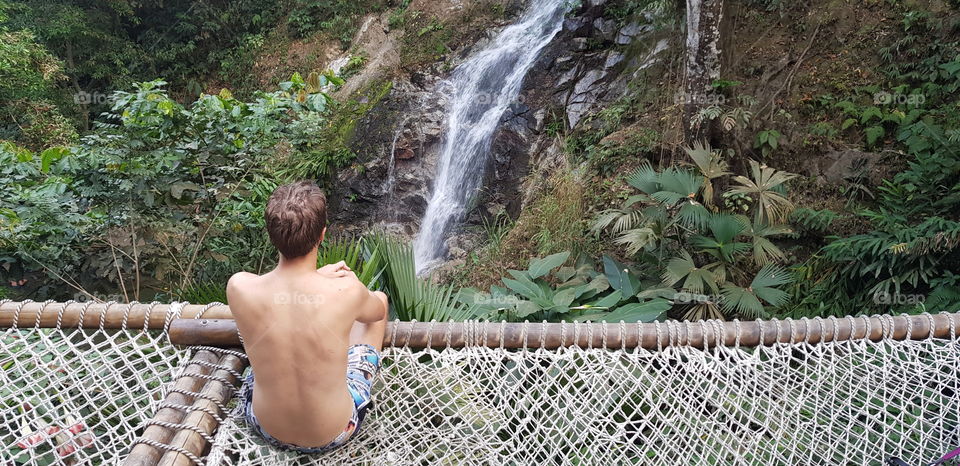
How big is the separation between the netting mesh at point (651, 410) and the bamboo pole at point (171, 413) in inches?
5.6

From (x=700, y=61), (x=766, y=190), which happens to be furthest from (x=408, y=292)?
(x=700, y=61)

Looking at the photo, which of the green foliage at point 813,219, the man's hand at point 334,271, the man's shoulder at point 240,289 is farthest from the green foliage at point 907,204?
the man's shoulder at point 240,289

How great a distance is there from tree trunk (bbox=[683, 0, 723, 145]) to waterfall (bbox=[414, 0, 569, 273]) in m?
2.32

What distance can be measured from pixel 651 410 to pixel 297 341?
1125 mm

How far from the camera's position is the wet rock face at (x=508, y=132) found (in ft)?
18.9

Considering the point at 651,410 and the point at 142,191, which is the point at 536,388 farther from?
the point at 142,191

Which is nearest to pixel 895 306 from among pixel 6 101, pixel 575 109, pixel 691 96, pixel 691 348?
pixel 691 96

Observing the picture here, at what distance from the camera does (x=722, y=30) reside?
4.07 metres

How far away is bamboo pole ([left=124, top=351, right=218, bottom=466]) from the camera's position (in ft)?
4.70

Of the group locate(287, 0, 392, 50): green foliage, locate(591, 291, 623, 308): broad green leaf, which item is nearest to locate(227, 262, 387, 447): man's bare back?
locate(591, 291, 623, 308): broad green leaf

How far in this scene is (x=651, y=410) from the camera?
187cm

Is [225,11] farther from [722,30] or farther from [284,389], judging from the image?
[284,389]

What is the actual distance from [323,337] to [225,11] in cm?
1131

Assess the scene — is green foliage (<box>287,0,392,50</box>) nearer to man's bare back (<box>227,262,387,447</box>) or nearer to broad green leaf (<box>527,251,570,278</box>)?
broad green leaf (<box>527,251,570,278</box>)
